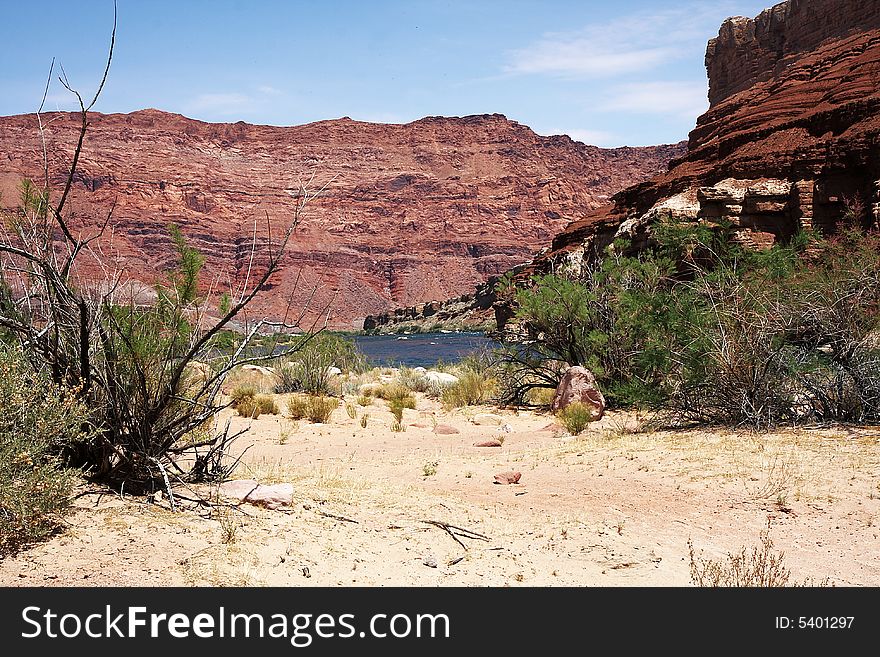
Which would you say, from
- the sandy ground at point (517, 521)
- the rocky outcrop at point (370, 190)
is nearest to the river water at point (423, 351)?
the sandy ground at point (517, 521)

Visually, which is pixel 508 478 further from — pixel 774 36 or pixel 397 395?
pixel 774 36

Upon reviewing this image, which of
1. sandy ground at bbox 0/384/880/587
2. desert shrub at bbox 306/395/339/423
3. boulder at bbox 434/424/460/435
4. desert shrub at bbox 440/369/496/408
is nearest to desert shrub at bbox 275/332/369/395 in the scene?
desert shrub at bbox 440/369/496/408

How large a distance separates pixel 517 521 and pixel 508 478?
1.45m

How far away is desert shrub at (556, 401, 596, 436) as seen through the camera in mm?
10203

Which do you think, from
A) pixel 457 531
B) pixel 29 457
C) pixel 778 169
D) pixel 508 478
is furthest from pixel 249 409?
pixel 778 169

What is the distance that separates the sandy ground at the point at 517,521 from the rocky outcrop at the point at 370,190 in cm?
10239

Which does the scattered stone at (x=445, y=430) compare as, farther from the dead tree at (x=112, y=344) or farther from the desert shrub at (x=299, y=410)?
the dead tree at (x=112, y=344)

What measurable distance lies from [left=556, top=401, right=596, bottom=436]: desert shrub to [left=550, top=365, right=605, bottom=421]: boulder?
0.23 m

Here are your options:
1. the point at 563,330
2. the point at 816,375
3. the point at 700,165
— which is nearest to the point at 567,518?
the point at 816,375

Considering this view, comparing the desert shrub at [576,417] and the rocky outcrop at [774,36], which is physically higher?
the rocky outcrop at [774,36]

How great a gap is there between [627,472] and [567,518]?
1.76m

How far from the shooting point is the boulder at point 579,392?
12.0 meters

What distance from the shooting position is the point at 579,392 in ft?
40.0

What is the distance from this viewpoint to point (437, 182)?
561ft
